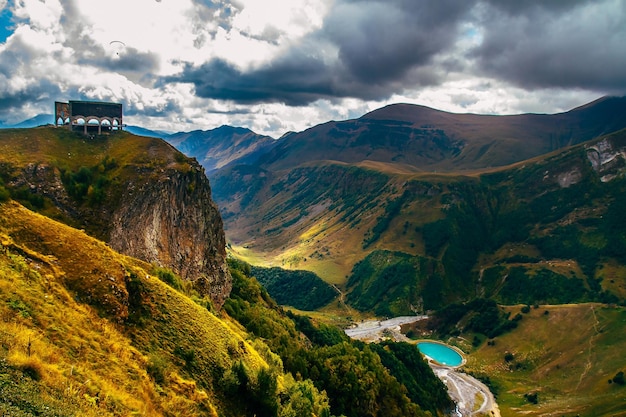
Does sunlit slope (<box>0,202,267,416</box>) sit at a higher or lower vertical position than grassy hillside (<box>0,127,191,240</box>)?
lower

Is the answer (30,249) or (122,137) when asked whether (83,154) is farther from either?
(30,249)

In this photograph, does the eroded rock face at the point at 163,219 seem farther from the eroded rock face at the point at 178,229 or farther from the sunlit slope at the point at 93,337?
the sunlit slope at the point at 93,337

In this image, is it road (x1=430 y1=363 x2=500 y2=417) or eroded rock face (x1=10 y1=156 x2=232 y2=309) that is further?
road (x1=430 y1=363 x2=500 y2=417)

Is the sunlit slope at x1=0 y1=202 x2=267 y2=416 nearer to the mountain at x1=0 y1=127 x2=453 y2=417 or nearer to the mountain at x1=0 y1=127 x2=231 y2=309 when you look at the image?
the mountain at x1=0 y1=127 x2=453 y2=417

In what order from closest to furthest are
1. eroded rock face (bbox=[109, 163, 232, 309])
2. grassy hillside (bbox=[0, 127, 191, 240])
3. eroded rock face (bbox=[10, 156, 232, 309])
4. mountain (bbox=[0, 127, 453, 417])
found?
mountain (bbox=[0, 127, 453, 417]), grassy hillside (bbox=[0, 127, 191, 240]), eroded rock face (bbox=[10, 156, 232, 309]), eroded rock face (bbox=[109, 163, 232, 309])

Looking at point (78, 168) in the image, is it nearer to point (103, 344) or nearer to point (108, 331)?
point (108, 331)

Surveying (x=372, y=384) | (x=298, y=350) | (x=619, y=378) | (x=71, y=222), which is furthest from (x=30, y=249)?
(x=619, y=378)

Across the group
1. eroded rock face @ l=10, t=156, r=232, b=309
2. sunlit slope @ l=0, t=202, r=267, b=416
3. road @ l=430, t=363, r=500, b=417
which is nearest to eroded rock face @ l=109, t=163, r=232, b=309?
eroded rock face @ l=10, t=156, r=232, b=309
